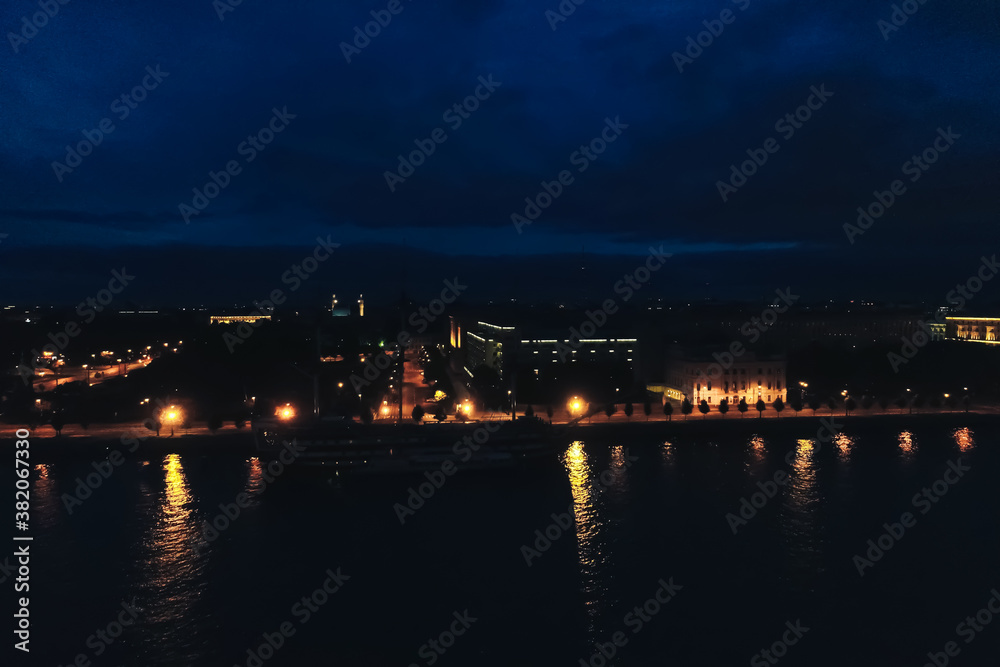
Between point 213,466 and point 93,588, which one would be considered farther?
point 213,466

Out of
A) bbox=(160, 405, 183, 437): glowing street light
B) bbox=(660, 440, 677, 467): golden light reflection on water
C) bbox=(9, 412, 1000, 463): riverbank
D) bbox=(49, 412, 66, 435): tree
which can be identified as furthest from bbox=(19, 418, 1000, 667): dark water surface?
bbox=(160, 405, 183, 437): glowing street light

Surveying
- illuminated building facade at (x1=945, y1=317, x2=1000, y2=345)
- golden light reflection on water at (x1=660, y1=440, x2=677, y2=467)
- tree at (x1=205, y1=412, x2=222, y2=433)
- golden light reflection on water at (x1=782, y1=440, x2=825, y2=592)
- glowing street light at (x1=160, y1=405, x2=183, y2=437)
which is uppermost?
illuminated building facade at (x1=945, y1=317, x2=1000, y2=345)

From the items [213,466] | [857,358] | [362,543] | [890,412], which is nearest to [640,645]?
[362,543]

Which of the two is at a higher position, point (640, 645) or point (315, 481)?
point (315, 481)

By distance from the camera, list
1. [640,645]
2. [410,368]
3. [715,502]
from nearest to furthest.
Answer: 1. [640,645]
2. [715,502]
3. [410,368]

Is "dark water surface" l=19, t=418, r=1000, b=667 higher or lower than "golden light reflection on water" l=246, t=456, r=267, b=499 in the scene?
lower

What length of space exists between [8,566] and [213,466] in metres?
4.01

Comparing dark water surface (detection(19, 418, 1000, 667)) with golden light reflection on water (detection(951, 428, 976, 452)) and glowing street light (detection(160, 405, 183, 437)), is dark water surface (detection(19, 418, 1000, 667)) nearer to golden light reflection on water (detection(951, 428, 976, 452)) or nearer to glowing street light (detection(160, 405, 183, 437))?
golden light reflection on water (detection(951, 428, 976, 452))

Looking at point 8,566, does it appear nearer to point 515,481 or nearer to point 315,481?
point 315,481

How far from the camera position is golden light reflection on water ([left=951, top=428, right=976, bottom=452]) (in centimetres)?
1149

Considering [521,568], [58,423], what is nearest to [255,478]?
[58,423]

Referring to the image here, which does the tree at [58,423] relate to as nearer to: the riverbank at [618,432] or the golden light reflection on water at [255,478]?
the riverbank at [618,432]

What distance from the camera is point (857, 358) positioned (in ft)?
59.6

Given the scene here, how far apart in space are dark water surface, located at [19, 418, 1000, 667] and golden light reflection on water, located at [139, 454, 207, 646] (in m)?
0.03
